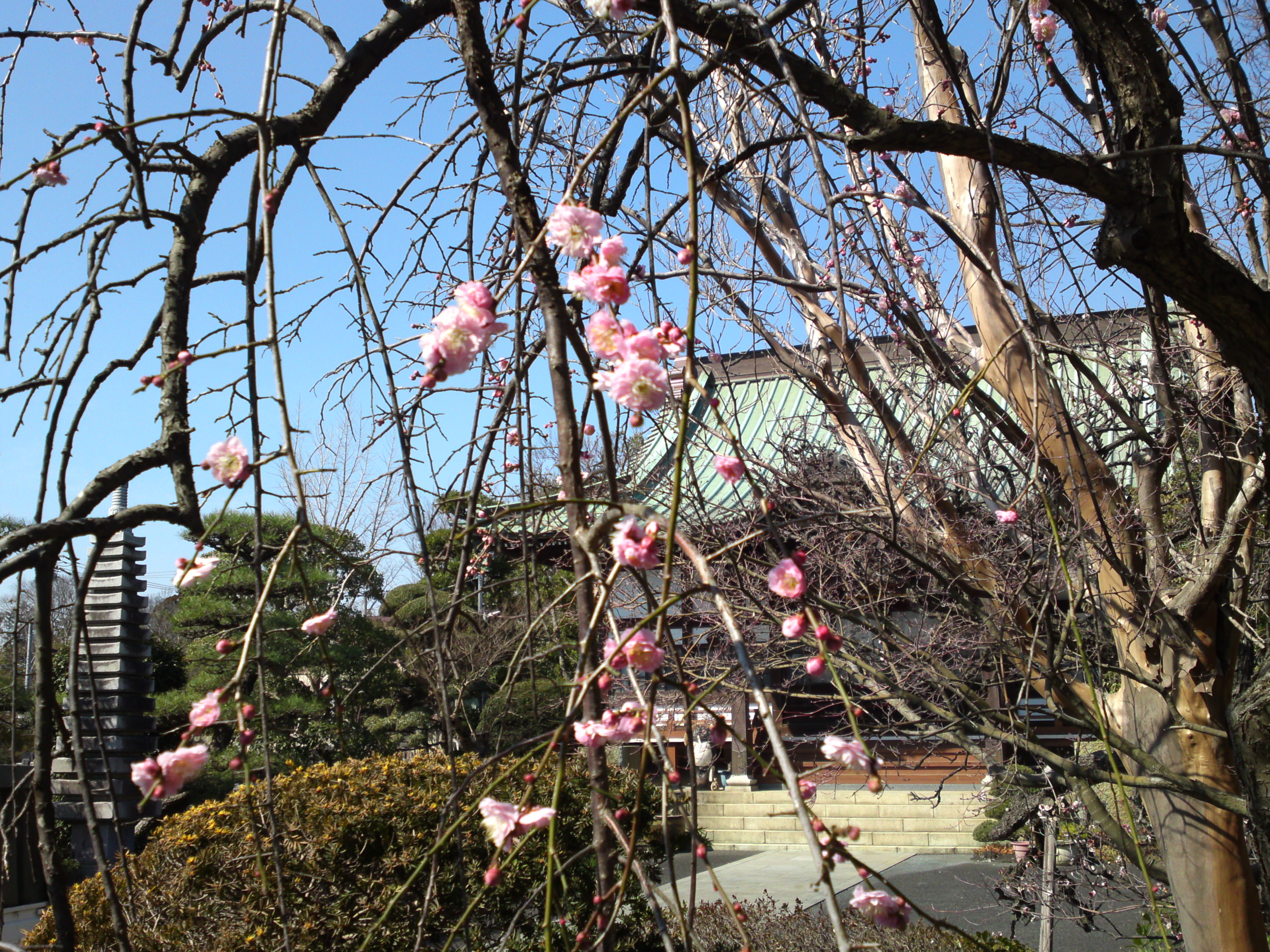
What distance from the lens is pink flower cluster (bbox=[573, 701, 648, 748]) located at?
991 mm

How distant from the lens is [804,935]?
4.68 m

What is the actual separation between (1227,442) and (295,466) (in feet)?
9.93

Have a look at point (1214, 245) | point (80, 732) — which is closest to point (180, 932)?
point (80, 732)

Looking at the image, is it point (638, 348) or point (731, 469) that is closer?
point (638, 348)

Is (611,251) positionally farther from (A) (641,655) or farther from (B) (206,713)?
(B) (206,713)

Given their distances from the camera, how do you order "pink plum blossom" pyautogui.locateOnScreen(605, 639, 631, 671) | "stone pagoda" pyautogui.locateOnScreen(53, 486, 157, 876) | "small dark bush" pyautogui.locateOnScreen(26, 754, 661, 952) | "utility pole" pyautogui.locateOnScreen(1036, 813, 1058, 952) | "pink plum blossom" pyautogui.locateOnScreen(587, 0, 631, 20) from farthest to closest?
1. "stone pagoda" pyautogui.locateOnScreen(53, 486, 157, 876)
2. "utility pole" pyautogui.locateOnScreen(1036, 813, 1058, 952)
3. "small dark bush" pyautogui.locateOnScreen(26, 754, 661, 952)
4. "pink plum blossom" pyautogui.locateOnScreen(587, 0, 631, 20)
5. "pink plum blossom" pyautogui.locateOnScreen(605, 639, 631, 671)

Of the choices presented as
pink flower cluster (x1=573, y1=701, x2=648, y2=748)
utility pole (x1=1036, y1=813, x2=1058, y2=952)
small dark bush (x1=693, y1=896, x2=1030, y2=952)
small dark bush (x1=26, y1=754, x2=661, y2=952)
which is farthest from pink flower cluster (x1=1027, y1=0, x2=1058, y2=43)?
small dark bush (x1=693, y1=896, x2=1030, y2=952)

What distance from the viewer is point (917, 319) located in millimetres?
2678

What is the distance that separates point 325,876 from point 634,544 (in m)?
3.33

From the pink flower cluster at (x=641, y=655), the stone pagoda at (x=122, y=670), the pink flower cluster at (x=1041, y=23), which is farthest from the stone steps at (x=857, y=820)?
the pink flower cluster at (x=641, y=655)

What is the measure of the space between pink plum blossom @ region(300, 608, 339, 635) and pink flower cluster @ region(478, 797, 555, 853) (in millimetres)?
291

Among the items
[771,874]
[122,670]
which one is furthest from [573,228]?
[771,874]

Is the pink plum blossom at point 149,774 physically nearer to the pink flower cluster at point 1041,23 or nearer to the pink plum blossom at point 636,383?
the pink plum blossom at point 636,383

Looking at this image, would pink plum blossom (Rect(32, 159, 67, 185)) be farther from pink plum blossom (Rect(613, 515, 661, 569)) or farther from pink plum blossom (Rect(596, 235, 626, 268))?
pink plum blossom (Rect(613, 515, 661, 569))
